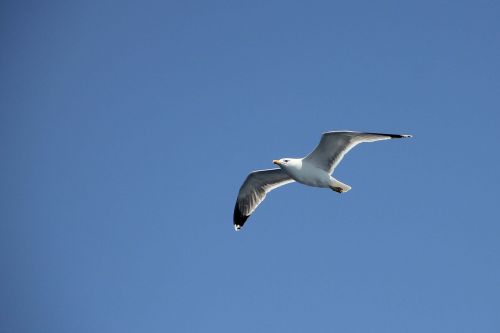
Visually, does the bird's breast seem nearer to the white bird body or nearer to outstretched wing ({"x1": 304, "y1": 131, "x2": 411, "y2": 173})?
the white bird body

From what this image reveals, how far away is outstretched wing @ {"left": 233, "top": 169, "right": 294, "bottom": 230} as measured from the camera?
1697cm

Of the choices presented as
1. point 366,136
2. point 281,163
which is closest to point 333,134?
point 366,136

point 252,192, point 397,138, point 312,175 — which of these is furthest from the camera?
point 252,192

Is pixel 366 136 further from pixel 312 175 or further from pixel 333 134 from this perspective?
pixel 312 175

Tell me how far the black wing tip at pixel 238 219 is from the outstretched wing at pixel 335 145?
349 centimetres

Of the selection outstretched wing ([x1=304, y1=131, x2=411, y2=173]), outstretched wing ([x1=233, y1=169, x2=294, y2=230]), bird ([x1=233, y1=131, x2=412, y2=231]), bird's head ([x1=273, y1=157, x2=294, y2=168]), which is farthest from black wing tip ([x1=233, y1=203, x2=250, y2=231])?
outstretched wing ([x1=304, y1=131, x2=411, y2=173])

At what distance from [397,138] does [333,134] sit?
4.76 ft

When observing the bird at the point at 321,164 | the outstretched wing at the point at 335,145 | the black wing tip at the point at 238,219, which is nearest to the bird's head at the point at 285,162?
the bird at the point at 321,164

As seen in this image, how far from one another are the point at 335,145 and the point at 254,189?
362 cm

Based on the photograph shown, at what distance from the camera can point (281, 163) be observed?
1562cm

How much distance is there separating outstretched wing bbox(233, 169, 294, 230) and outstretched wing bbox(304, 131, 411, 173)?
1814mm

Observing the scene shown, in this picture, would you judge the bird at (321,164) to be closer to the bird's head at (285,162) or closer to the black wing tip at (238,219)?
the bird's head at (285,162)

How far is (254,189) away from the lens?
17516 millimetres

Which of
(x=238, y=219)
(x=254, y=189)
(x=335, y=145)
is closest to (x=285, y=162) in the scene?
(x=335, y=145)
